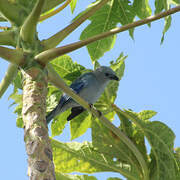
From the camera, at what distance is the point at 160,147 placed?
3.72 m

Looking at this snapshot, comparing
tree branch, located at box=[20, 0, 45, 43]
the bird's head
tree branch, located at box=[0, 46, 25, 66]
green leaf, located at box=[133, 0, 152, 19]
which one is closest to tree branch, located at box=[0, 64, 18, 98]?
tree branch, located at box=[0, 46, 25, 66]

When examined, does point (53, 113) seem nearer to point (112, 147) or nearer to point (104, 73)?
point (112, 147)

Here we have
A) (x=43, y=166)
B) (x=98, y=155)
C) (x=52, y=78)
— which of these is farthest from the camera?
(x=98, y=155)

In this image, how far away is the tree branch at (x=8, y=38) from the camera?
2.78m

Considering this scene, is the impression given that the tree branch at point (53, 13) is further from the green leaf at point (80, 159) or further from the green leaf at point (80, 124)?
the green leaf at point (80, 159)

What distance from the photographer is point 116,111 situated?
388 cm

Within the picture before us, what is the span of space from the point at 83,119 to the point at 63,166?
600 millimetres

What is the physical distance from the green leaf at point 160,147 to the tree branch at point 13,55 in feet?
5.13

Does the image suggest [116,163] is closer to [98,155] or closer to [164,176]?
[98,155]

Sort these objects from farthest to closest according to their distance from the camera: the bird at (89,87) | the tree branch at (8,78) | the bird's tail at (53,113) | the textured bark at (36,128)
Answer: the bird at (89,87) < the bird's tail at (53,113) < the tree branch at (8,78) < the textured bark at (36,128)

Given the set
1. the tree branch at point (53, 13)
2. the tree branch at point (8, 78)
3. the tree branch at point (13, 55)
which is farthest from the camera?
the tree branch at point (53, 13)

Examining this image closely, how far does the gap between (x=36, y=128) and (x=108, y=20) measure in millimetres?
1971

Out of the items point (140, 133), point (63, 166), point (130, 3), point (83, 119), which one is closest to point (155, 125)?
point (140, 133)

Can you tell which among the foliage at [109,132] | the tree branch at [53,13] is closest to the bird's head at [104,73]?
the foliage at [109,132]
